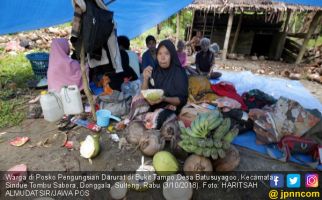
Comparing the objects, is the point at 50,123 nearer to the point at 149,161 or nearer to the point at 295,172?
the point at 149,161

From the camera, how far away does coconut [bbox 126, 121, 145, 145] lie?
2533 millimetres

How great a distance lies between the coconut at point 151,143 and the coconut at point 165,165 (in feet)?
0.65

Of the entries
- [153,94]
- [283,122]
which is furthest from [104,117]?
[283,122]

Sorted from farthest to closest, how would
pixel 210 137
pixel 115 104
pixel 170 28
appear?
pixel 170 28 → pixel 115 104 → pixel 210 137

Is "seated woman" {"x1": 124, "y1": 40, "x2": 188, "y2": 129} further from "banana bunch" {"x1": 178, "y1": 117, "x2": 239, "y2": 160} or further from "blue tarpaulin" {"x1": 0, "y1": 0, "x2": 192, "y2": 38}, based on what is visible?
"blue tarpaulin" {"x1": 0, "y1": 0, "x2": 192, "y2": 38}

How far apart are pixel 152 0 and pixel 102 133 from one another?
3.14m

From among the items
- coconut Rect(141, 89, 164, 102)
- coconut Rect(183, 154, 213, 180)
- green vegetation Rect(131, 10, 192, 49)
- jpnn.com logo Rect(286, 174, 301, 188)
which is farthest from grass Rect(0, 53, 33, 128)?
green vegetation Rect(131, 10, 192, 49)

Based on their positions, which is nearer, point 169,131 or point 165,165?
point 165,165

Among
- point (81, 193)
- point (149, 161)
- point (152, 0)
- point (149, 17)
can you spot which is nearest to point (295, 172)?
point (149, 161)

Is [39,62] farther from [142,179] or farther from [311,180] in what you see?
[311,180]

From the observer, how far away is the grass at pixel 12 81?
3270mm

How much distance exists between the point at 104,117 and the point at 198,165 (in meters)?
1.57

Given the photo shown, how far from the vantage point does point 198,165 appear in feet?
6.61

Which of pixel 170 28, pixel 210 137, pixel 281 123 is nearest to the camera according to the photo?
pixel 210 137
